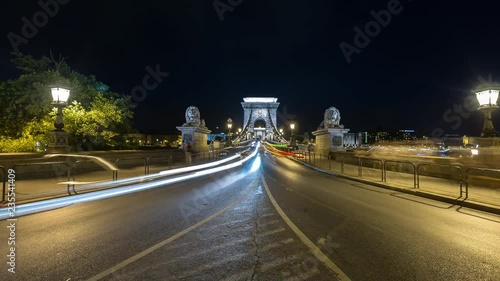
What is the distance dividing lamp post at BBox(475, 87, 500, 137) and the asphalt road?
5.46m

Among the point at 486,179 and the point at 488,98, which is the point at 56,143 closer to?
the point at 486,179

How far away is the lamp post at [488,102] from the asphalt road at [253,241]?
215 inches

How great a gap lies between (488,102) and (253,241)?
1170 cm

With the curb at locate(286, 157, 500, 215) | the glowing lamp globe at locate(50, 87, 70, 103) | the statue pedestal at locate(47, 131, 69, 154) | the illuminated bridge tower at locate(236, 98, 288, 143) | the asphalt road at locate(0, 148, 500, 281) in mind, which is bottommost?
the curb at locate(286, 157, 500, 215)

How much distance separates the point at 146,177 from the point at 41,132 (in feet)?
32.8

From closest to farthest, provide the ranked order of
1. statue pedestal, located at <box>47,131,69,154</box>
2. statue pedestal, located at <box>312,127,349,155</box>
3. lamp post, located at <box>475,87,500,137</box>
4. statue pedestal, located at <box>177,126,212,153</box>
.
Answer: lamp post, located at <box>475,87,500,137</box>
statue pedestal, located at <box>47,131,69,154</box>
statue pedestal, located at <box>312,127,349,155</box>
statue pedestal, located at <box>177,126,212,153</box>

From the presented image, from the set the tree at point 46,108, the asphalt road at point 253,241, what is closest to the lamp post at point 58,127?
the tree at point 46,108

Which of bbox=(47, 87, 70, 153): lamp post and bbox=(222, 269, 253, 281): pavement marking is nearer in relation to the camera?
bbox=(222, 269, 253, 281): pavement marking

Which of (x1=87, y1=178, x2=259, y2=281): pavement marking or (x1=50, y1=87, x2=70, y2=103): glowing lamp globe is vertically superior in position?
(x1=50, y1=87, x2=70, y2=103): glowing lamp globe

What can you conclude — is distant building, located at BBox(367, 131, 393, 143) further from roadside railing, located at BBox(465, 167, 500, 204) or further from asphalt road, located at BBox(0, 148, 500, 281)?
asphalt road, located at BBox(0, 148, 500, 281)

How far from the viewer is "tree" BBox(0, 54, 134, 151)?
768 inches

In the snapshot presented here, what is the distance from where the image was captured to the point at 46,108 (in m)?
19.7

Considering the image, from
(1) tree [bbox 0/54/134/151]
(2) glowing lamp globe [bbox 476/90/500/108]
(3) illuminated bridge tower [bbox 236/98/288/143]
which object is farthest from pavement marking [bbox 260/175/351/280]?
(3) illuminated bridge tower [bbox 236/98/288/143]

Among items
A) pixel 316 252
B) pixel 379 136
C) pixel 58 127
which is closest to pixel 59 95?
pixel 58 127
